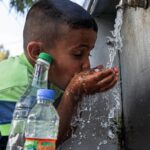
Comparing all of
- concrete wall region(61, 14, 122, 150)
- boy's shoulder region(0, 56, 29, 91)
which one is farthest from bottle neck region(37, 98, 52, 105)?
concrete wall region(61, 14, 122, 150)

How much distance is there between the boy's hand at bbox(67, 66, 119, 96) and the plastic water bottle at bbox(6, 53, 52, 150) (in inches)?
5.5

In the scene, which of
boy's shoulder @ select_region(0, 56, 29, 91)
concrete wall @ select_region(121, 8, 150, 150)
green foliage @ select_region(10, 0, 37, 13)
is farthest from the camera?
green foliage @ select_region(10, 0, 37, 13)

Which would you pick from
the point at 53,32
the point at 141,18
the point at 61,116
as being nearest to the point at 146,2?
the point at 141,18

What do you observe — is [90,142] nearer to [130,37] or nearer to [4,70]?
[130,37]

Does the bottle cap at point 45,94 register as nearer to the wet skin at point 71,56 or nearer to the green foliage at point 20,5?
the wet skin at point 71,56

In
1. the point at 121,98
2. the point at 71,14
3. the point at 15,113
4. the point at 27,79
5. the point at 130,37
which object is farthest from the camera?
the point at 121,98

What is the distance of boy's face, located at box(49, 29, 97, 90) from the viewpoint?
2490mm

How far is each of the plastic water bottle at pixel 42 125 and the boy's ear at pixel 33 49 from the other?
60cm

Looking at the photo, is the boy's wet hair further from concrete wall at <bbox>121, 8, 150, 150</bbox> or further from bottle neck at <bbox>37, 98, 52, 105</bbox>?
bottle neck at <bbox>37, 98, 52, 105</bbox>

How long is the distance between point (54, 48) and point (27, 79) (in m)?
0.25

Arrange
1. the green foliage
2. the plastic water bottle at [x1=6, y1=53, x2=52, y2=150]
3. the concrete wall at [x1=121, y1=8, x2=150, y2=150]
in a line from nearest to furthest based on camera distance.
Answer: the plastic water bottle at [x1=6, y1=53, x2=52, y2=150], the concrete wall at [x1=121, y1=8, x2=150, y2=150], the green foliage

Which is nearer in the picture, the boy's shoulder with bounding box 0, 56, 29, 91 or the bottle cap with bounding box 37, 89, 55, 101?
the bottle cap with bounding box 37, 89, 55, 101

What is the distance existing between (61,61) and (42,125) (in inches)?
21.2

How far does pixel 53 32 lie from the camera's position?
2.62 metres
